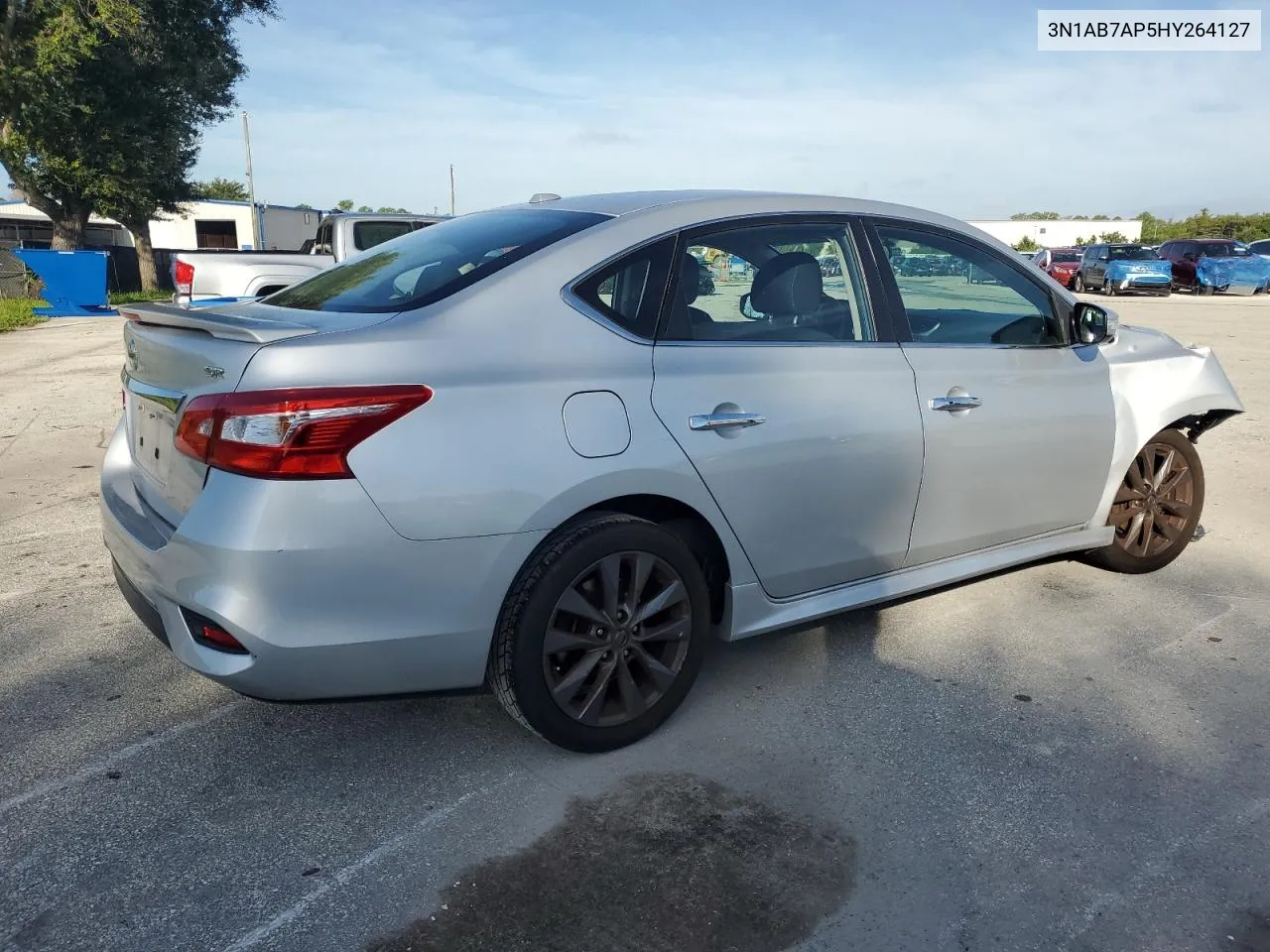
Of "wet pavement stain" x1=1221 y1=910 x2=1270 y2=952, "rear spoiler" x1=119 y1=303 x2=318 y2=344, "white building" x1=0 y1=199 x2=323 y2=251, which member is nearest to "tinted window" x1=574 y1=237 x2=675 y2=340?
"rear spoiler" x1=119 y1=303 x2=318 y2=344

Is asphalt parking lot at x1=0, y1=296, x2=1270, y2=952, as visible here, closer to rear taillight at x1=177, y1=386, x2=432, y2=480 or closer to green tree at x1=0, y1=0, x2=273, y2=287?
rear taillight at x1=177, y1=386, x2=432, y2=480

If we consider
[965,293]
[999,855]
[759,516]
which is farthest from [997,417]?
[999,855]

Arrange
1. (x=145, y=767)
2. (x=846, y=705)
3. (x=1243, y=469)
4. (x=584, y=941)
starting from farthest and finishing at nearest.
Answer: (x=1243, y=469)
(x=846, y=705)
(x=145, y=767)
(x=584, y=941)

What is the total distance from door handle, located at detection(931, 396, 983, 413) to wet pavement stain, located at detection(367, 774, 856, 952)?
5.08ft

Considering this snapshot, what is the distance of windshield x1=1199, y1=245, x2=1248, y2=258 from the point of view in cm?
2956

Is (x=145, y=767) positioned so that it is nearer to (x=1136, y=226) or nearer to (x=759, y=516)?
(x=759, y=516)

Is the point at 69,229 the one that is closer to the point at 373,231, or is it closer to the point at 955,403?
the point at 373,231

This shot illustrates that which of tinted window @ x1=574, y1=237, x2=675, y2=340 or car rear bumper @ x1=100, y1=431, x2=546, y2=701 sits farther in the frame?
tinted window @ x1=574, y1=237, x2=675, y2=340

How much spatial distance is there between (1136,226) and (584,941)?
9263 centimetres

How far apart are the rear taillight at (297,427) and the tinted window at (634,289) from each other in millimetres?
737

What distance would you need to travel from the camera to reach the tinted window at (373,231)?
11.6 metres

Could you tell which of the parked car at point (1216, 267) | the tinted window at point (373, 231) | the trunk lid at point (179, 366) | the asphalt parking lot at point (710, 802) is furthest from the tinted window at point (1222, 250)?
the trunk lid at point (179, 366)

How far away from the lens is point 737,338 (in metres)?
3.19

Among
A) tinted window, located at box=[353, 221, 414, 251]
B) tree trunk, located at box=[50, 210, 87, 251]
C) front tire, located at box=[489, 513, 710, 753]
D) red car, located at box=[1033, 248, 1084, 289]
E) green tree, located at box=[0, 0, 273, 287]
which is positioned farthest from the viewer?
red car, located at box=[1033, 248, 1084, 289]
